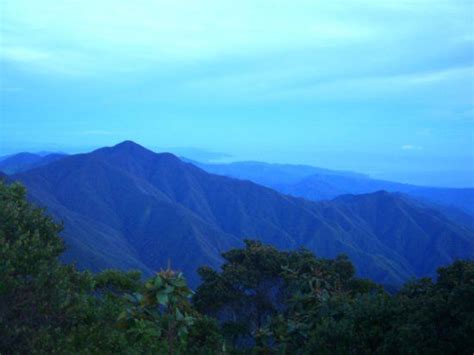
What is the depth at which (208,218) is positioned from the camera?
417 feet

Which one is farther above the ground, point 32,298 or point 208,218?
point 32,298

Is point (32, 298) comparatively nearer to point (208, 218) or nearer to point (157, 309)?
point (157, 309)

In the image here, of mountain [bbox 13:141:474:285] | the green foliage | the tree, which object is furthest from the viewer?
mountain [bbox 13:141:474:285]

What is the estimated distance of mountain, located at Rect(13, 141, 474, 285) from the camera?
95250 mm

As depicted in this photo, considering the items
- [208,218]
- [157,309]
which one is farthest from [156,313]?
[208,218]

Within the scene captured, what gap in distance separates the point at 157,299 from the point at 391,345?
499 centimetres

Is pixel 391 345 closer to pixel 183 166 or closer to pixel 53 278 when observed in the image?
pixel 53 278

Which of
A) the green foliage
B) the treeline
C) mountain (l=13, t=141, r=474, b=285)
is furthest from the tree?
mountain (l=13, t=141, r=474, b=285)

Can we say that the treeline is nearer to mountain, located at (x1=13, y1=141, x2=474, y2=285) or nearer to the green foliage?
the green foliage

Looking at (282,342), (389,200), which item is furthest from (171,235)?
(282,342)

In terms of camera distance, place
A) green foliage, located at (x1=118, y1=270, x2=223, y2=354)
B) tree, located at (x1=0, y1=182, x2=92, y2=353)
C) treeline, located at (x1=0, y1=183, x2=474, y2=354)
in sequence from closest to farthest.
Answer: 1. tree, located at (x1=0, y1=182, x2=92, y2=353)
2. treeline, located at (x1=0, y1=183, x2=474, y2=354)
3. green foliage, located at (x1=118, y1=270, x2=223, y2=354)

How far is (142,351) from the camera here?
10602 mm

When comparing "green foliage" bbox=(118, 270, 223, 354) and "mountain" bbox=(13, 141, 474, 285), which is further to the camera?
"mountain" bbox=(13, 141, 474, 285)

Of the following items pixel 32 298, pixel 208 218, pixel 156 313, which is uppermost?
pixel 32 298
